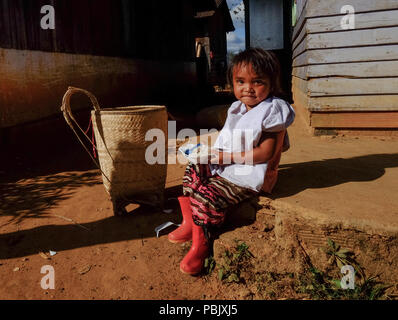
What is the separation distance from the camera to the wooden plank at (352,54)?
4266 mm

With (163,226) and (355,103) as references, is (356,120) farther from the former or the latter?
(163,226)

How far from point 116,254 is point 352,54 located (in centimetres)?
389

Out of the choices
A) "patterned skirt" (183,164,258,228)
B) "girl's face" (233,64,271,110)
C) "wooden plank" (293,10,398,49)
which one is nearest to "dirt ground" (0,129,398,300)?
Answer: "patterned skirt" (183,164,258,228)

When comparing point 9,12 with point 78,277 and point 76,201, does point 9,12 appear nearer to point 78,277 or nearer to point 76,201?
point 76,201

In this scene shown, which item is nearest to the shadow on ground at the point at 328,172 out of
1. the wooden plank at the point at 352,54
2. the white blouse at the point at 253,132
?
the white blouse at the point at 253,132

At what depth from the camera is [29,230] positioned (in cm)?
289

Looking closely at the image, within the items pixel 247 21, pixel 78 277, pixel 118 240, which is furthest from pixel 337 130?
pixel 247 21

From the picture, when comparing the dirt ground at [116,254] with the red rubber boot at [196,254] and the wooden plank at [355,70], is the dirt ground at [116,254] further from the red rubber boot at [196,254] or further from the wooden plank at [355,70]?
the wooden plank at [355,70]

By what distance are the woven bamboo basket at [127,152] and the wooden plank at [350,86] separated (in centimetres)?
258

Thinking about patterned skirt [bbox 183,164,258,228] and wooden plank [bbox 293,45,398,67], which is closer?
patterned skirt [bbox 183,164,258,228]

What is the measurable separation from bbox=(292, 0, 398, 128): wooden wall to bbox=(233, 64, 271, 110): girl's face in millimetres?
2700

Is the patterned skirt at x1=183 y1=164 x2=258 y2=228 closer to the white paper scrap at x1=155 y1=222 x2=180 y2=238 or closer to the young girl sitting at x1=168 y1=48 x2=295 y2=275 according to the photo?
the young girl sitting at x1=168 y1=48 x2=295 y2=275

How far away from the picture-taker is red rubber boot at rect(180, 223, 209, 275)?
225 cm

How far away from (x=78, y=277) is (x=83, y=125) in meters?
4.95
